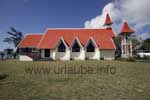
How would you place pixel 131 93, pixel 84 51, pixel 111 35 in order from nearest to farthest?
pixel 131 93 < pixel 84 51 < pixel 111 35

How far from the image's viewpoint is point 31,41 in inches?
1852

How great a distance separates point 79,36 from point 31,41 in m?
10.3

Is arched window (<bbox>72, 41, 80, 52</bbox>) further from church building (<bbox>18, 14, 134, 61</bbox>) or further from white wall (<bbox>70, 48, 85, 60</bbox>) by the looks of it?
white wall (<bbox>70, 48, 85, 60</bbox>)

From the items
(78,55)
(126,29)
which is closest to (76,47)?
(78,55)

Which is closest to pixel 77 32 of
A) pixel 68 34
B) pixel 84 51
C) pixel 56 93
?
pixel 68 34

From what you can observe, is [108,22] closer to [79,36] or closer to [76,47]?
[79,36]

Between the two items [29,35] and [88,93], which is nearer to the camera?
[88,93]

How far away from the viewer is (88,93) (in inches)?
382

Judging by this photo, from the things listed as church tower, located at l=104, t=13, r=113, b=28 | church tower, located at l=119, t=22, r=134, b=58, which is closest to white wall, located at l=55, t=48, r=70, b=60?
church tower, located at l=119, t=22, r=134, b=58

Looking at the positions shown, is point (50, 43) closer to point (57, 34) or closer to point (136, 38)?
point (57, 34)

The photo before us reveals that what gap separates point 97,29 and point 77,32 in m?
4.42

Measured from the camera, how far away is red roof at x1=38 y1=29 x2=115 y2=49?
43750 millimetres

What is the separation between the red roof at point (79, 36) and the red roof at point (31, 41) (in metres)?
1.77

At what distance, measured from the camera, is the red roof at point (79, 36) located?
144ft
